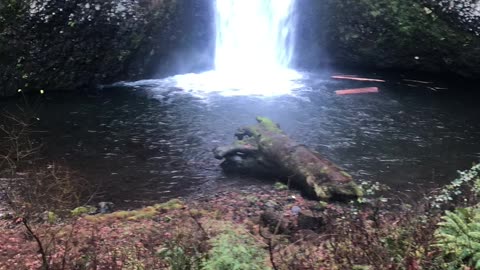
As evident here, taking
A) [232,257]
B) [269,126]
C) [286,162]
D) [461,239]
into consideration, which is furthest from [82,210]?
[461,239]

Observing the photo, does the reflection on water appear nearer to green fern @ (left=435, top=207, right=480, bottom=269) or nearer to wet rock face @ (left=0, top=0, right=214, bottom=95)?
wet rock face @ (left=0, top=0, right=214, bottom=95)

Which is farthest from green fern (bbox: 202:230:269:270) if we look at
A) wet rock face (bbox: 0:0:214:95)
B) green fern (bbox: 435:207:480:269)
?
wet rock face (bbox: 0:0:214:95)

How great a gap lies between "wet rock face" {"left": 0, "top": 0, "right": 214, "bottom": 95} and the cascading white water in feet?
4.40

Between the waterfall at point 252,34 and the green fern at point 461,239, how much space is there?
1130cm

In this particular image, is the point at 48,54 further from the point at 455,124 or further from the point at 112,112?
the point at 455,124

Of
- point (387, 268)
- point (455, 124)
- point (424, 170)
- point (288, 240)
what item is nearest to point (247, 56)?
point (455, 124)

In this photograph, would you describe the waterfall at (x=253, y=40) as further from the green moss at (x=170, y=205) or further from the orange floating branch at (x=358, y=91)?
the green moss at (x=170, y=205)

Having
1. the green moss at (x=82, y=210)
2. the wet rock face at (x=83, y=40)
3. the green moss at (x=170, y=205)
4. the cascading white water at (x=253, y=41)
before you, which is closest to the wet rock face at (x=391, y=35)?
the cascading white water at (x=253, y=41)

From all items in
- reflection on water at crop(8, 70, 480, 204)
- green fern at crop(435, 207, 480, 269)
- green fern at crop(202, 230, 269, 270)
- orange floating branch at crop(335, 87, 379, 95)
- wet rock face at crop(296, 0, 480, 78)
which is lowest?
reflection on water at crop(8, 70, 480, 204)

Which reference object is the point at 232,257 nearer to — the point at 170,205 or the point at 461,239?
the point at 461,239

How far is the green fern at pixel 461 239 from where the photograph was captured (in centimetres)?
365

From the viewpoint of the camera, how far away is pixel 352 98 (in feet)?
41.4

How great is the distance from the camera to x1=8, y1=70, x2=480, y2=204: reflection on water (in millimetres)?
8391

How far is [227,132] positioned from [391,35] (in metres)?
6.53
